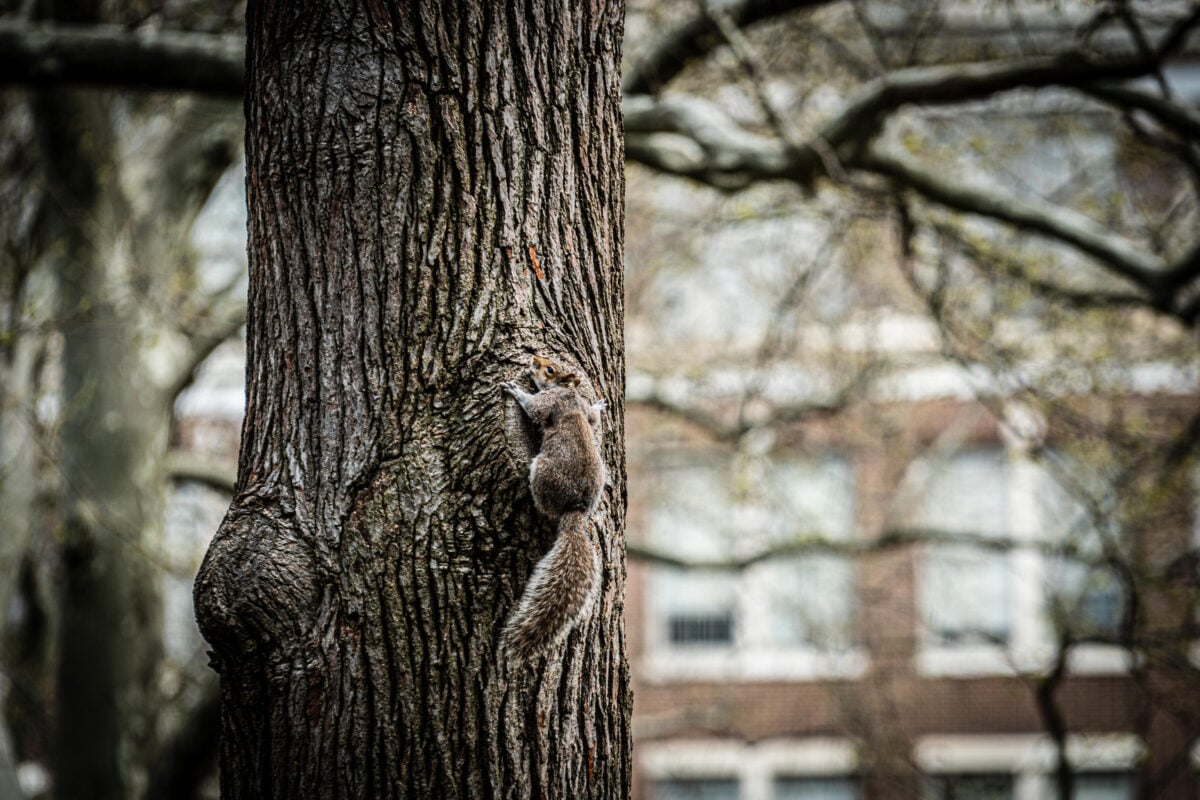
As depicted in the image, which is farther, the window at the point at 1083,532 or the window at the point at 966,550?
the window at the point at 966,550

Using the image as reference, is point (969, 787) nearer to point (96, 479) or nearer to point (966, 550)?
point (966, 550)

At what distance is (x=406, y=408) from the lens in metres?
2.04

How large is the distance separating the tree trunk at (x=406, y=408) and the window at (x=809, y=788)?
11720 millimetres

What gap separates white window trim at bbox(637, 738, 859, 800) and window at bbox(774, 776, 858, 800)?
0.10 metres

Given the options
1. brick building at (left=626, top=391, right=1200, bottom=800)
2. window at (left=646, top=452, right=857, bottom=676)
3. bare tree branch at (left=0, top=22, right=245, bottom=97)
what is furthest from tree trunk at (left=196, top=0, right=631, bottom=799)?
window at (left=646, top=452, right=857, bottom=676)

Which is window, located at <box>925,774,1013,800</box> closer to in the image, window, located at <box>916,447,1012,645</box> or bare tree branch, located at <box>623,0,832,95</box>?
window, located at <box>916,447,1012,645</box>

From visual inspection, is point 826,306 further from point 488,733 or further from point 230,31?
point 488,733

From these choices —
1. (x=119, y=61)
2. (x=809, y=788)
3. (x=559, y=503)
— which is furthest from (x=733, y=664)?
(x=559, y=503)

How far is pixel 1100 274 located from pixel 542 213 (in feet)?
23.3

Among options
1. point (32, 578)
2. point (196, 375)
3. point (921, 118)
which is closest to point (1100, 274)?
point (921, 118)

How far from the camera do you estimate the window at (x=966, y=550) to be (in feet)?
32.7

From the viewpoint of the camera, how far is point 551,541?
6.91 feet

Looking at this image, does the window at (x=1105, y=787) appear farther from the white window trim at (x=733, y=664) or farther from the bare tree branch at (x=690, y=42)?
the bare tree branch at (x=690, y=42)

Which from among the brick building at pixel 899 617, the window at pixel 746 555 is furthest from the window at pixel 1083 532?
the window at pixel 746 555
